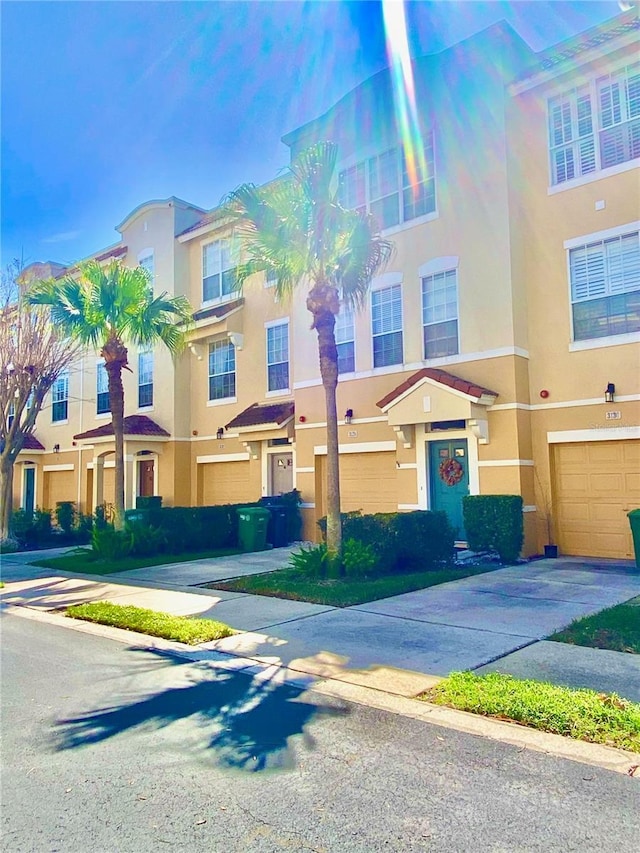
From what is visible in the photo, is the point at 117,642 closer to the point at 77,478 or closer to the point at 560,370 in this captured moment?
the point at 560,370

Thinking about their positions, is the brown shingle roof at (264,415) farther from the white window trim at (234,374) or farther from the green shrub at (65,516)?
the green shrub at (65,516)

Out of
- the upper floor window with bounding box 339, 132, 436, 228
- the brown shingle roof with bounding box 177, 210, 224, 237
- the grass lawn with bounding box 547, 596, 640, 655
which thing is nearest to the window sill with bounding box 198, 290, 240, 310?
the brown shingle roof with bounding box 177, 210, 224, 237

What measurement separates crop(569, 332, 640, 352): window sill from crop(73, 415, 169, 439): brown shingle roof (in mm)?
13440

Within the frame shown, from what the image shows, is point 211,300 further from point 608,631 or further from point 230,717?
point 230,717

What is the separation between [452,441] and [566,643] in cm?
823

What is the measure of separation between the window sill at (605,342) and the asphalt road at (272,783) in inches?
398

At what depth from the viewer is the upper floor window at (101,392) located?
25.2 meters

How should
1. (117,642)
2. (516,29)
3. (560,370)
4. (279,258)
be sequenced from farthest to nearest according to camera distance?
(516,29), (560,370), (279,258), (117,642)

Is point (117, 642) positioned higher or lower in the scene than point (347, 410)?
lower

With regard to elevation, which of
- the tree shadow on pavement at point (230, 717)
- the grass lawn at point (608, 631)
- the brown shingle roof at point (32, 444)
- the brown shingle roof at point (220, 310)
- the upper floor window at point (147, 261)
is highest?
the upper floor window at point (147, 261)

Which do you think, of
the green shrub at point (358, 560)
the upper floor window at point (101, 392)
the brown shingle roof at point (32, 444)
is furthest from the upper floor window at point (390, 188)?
the brown shingle roof at point (32, 444)

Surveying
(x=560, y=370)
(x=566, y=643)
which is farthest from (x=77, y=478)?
(x=566, y=643)

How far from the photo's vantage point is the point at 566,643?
6.85m

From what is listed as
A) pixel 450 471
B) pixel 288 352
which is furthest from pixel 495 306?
pixel 288 352
